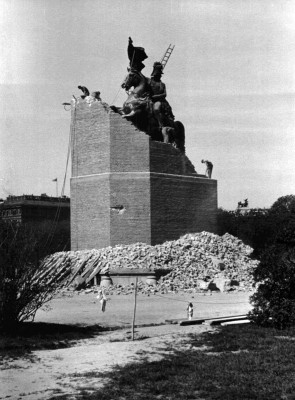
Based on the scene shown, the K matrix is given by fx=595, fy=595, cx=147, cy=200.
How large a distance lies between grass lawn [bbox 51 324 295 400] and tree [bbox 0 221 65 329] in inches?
136

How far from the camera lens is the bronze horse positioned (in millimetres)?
29234

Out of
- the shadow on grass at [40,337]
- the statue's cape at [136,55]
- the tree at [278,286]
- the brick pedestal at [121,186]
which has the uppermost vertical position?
the statue's cape at [136,55]

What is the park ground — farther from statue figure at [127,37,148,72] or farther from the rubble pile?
statue figure at [127,37,148,72]

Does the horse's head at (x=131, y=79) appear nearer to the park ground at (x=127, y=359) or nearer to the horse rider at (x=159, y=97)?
the horse rider at (x=159, y=97)

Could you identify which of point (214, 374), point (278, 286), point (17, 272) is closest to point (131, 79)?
point (278, 286)

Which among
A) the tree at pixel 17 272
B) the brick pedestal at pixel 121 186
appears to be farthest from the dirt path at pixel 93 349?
the brick pedestal at pixel 121 186

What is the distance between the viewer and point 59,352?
10.4 m

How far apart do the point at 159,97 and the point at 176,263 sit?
374 inches

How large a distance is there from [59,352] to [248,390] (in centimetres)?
400

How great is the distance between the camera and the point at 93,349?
417 inches

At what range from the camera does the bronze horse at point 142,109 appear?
29.2 m

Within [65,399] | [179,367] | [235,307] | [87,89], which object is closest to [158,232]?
[87,89]

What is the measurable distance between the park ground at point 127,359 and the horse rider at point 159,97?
1615 cm

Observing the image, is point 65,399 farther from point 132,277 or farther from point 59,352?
point 132,277
